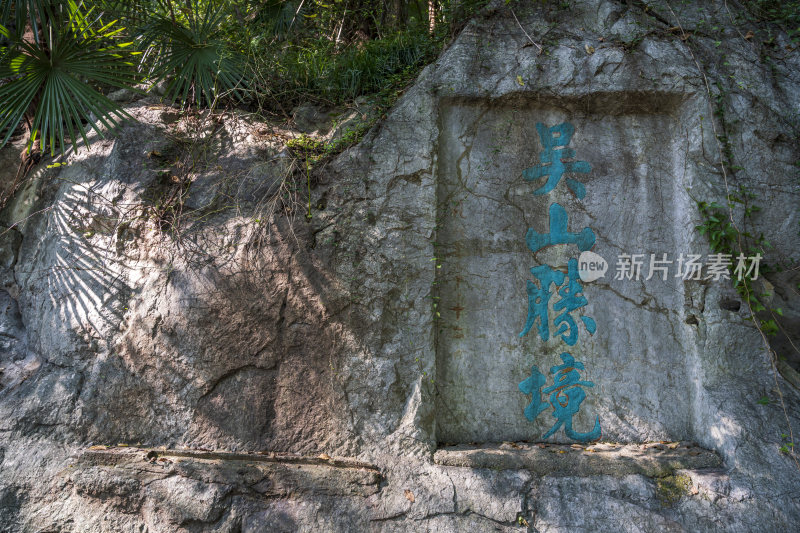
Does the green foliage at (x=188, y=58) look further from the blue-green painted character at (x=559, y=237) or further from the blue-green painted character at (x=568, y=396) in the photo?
the blue-green painted character at (x=568, y=396)

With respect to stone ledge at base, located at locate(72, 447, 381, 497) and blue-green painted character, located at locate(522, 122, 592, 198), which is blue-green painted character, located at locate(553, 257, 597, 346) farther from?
stone ledge at base, located at locate(72, 447, 381, 497)

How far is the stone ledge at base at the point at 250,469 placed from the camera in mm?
2670

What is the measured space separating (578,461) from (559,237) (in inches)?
50.4

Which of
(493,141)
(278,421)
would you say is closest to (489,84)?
(493,141)

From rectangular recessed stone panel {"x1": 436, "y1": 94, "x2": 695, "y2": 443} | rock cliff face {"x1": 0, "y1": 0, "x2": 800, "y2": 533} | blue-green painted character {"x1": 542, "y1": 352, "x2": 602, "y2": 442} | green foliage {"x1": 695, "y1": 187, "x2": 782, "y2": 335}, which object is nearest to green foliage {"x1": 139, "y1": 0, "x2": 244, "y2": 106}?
rock cliff face {"x1": 0, "y1": 0, "x2": 800, "y2": 533}

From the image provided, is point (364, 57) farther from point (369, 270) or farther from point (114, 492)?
point (114, 492)

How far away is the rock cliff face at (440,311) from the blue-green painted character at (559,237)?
19 mm

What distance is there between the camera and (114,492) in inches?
106

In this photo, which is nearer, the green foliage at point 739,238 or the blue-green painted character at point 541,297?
the green foliage at point 739,238

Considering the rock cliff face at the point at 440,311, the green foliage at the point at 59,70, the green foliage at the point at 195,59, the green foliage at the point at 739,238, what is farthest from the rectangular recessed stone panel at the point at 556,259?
the green foliage at the point at 59,70

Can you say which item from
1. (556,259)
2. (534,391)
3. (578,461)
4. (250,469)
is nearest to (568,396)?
(534,391)

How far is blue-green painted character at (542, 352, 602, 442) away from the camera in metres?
3.02

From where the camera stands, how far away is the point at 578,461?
2754 millimetres

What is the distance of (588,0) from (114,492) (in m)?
4.00
